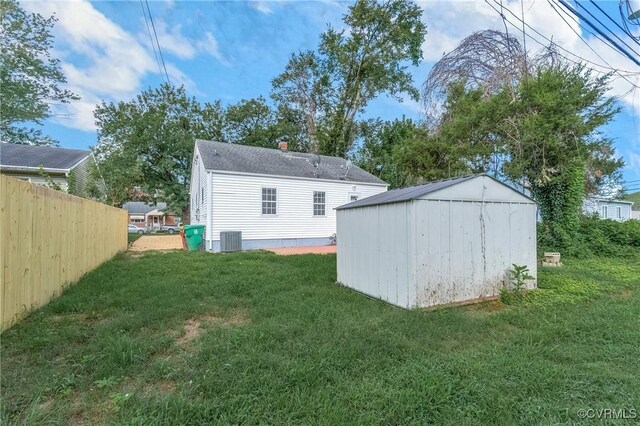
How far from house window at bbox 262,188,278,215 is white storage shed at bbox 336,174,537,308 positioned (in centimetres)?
769

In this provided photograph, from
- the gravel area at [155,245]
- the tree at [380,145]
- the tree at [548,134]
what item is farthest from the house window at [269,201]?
the tree at [380,145]

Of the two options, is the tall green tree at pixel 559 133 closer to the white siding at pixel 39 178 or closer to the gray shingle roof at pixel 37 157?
the white siding at pixel 39 178

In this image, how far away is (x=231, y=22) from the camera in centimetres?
841

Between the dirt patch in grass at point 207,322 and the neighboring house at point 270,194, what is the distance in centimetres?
790

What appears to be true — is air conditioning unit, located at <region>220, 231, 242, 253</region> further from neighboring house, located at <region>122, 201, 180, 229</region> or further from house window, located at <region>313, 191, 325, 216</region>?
neighboring house, located at <region>122, 201, 180, 229</region>

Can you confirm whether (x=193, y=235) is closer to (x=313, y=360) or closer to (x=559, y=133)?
(x=313, y=360)

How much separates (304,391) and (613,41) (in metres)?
6.97

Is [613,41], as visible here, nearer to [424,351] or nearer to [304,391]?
[424,351]

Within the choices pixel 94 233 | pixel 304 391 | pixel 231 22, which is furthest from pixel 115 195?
pixel 304 391

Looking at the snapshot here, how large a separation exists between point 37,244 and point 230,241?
25.2 ft

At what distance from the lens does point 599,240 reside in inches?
394

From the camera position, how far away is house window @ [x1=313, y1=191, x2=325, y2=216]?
14061mm

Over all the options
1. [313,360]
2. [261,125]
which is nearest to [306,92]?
[261,125]

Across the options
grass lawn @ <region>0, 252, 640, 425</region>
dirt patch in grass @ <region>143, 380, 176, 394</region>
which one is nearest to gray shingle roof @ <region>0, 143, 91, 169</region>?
grass lawn @ <region>0, 252, 640, 425</region>
